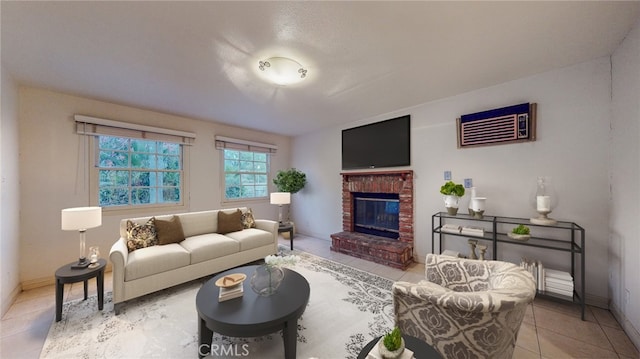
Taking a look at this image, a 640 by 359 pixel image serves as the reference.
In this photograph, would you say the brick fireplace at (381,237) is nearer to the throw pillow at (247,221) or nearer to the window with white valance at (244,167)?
the throw pillow at (247,221)

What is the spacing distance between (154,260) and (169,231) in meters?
0.57

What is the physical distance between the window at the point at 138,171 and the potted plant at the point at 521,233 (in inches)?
199

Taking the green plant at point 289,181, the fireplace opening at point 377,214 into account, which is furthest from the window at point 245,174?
the fireplace opening at point 377,214

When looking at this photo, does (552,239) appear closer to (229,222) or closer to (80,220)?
(229,222)

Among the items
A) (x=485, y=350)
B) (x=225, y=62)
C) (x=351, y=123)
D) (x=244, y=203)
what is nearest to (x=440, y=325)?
(x=485, y=350)

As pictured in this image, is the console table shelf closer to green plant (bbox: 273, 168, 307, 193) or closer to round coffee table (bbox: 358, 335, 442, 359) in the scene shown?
round coffee table (bbox: 358, 335, 442, 359)

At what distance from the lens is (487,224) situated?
9.83ft

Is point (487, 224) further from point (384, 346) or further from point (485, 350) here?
point (384, 346)

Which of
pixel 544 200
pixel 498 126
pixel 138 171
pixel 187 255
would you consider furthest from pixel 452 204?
pixel 138 171

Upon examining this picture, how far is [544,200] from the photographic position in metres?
2.44

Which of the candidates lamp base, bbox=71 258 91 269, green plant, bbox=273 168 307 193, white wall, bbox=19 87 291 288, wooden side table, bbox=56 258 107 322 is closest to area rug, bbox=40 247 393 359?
wooden side table, bbox=56 258 107 322

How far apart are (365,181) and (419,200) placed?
40.8 inches

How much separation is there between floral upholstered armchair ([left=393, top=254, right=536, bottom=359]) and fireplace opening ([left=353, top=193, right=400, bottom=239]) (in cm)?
240

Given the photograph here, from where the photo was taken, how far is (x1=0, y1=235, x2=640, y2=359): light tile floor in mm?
1744
